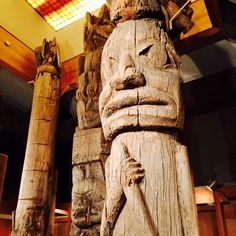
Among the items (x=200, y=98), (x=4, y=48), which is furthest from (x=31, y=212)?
(x=200, y=98)

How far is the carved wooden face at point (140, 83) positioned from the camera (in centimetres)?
139

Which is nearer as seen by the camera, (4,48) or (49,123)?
(49,123)

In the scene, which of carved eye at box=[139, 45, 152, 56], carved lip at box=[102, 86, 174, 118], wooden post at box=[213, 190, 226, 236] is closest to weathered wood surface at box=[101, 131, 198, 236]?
carved lip at box=[102, 86, 174, 118]

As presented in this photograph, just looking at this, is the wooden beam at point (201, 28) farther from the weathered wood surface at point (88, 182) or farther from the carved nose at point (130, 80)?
the carved nose at point (130, 80)

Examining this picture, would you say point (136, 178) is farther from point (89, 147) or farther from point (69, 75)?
point (69, 75)

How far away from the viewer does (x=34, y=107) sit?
3693 millimetres

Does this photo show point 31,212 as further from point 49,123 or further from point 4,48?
point 4,48

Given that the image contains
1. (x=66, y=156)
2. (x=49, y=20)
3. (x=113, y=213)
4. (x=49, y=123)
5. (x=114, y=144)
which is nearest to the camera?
(x=113, y=213)

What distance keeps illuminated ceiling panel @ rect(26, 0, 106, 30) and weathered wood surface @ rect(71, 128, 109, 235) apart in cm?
279

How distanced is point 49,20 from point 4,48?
1175 millimetres

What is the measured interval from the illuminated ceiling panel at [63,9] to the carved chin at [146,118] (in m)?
3.68

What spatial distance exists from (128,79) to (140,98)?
0.37 ft

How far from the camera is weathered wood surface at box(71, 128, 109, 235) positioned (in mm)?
2094

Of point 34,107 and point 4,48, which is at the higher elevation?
point 4,48
